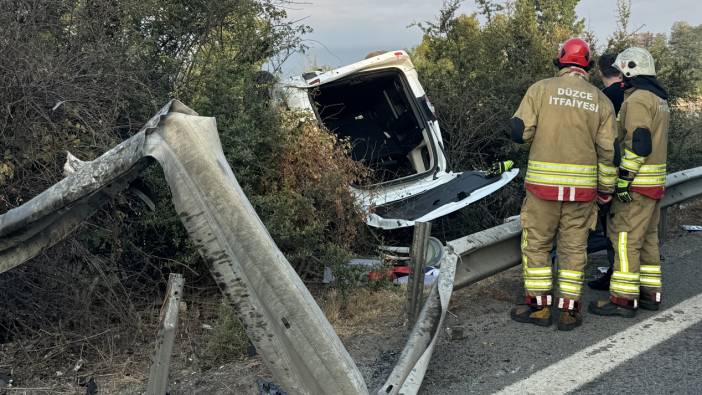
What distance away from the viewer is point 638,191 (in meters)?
4.70

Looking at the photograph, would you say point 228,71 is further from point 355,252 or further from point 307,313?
point 307,313

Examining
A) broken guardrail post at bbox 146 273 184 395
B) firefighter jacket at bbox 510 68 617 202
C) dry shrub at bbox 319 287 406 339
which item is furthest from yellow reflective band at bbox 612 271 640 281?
broken guardrail post at bbox 146 273 184 395

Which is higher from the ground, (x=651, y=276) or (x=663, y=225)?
(x=651, y=276)

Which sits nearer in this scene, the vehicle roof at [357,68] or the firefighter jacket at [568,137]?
the firefighter jacket at [568,137]

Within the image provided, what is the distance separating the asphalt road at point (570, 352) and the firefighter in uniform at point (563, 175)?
243mm

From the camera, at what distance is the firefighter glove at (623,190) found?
4609 millimetres

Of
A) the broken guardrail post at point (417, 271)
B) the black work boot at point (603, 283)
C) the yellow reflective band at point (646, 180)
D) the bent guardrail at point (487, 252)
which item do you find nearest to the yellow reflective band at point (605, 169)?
the yellow reflective band at point (646, 180)

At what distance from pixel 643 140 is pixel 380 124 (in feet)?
11.8

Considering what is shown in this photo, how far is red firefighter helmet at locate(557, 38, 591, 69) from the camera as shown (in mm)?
4516

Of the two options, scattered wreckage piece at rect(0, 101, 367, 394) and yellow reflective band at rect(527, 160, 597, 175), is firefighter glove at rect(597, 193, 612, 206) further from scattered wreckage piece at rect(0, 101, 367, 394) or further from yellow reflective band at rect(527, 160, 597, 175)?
scattered wreckage piece at rect(0, 101, 367, 394)

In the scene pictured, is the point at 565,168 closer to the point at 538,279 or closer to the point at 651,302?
the point at 538,279

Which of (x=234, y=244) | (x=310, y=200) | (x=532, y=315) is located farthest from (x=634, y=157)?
(x=234, y=244)

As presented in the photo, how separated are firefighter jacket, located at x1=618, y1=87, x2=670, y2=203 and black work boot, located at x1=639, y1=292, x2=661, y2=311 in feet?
2.30

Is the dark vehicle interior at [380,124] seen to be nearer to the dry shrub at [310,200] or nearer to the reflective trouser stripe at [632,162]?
the dry shrub at [310,200]
